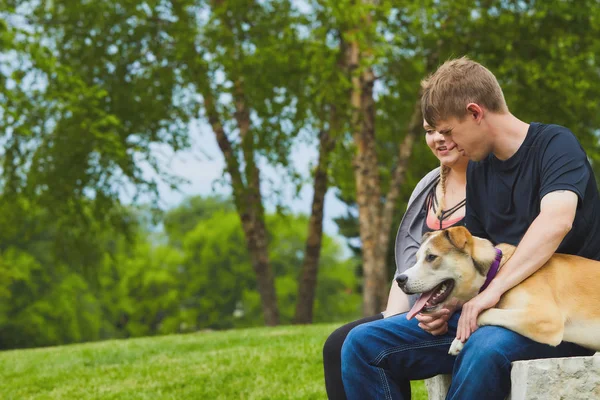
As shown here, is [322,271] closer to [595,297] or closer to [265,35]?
[265,35]

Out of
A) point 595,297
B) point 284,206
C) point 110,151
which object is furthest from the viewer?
point 284,206

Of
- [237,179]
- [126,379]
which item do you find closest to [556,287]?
[126,379]

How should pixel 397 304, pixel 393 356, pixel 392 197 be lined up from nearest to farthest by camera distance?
pixel 393 356 < pixel 397 304 < pixel 392 197

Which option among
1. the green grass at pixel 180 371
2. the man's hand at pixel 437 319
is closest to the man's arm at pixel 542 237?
the man's hand at pixel 437 319

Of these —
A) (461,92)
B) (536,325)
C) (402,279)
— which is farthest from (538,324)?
(461,92)

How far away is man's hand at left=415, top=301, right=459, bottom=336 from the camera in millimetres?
3912

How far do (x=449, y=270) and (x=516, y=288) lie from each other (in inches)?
12.7

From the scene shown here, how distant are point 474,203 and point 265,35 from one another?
13979 mm

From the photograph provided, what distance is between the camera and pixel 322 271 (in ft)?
172

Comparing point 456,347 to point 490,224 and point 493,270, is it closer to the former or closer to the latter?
point 493,270

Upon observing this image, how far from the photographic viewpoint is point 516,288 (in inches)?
148

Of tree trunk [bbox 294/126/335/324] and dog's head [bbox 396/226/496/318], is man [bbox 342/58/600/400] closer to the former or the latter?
dog's head [bbox 396/226/496/318]

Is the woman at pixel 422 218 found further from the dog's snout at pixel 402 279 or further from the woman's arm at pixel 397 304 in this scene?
the dog's snout at pixel 402 279

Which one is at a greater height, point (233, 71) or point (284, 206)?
point (233, 71)
